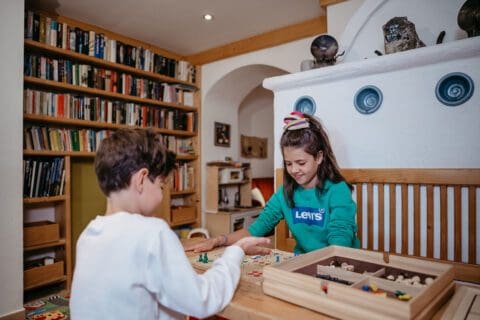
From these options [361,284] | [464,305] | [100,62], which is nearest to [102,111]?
[100,62]

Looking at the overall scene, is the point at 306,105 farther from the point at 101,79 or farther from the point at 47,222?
the point at 47,222

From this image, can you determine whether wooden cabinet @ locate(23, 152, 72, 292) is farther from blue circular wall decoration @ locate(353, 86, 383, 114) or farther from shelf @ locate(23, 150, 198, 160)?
blue circular wall decoration @ locate(353, 86, 383, 114)

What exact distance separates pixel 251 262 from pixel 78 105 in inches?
106

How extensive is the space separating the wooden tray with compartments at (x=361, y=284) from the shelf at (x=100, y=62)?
2.93m

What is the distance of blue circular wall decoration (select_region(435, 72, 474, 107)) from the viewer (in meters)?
1.66

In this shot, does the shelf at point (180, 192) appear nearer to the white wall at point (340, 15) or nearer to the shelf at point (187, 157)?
the shelf at point (187, 157)

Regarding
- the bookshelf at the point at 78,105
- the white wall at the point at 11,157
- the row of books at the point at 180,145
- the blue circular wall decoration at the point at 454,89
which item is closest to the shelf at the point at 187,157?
the row of books at the point at 180,145

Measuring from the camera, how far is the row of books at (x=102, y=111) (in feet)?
9.35

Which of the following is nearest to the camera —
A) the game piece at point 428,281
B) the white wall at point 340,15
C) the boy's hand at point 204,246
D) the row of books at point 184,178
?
the game piece at point 428,281

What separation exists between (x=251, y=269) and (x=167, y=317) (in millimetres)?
338

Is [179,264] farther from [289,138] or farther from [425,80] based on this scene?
[425,80]

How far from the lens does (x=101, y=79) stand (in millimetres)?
3328

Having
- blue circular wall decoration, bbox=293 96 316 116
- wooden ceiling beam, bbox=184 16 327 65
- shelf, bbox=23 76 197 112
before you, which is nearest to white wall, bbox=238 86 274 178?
wooden ceiling beam, bbox=184 16 327 65

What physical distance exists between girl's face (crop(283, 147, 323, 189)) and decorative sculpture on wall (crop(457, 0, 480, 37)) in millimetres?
1139
